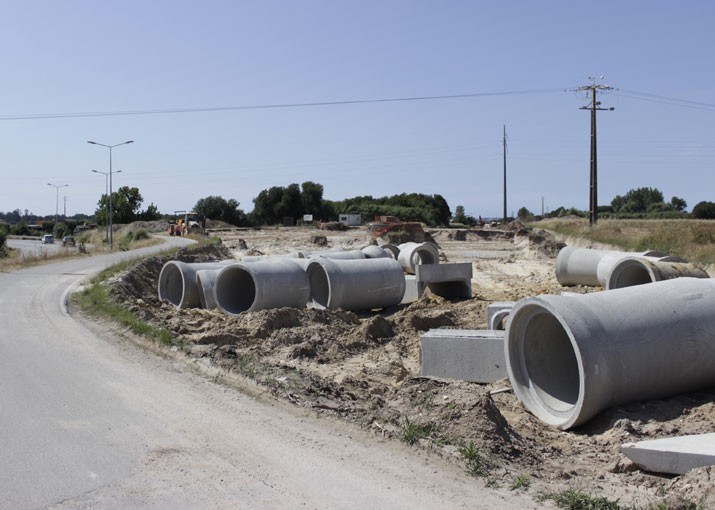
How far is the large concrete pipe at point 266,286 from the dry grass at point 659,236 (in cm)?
1482

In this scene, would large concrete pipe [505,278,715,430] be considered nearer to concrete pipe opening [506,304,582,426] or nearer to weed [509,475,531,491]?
concrete pipe opening [506,304,582,426]

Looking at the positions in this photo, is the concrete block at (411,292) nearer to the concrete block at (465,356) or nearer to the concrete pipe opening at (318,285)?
the concrete pipe opening at (318,285)

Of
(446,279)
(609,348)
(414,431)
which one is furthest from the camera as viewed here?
(446,279)

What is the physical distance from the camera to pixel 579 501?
5023 millimetres

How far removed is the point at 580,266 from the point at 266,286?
10.3m

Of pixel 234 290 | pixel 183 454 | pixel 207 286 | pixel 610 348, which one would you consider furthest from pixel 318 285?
pixel 183 454

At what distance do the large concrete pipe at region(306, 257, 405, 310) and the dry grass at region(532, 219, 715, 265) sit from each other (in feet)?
40.3

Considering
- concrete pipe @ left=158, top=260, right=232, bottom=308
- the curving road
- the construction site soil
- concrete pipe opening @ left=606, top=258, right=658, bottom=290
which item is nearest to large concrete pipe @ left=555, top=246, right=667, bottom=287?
concrete pipe opening @ left=606, top=258, right=658, bottom=290

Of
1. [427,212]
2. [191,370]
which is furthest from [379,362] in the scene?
[427,212]

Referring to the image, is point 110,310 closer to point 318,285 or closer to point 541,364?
point 318,285

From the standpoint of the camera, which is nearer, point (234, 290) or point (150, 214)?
point (234, 290)

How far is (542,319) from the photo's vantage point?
27.3 feet

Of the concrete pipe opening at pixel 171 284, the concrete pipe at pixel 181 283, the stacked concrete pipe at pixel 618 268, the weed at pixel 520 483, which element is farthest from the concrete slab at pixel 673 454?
the concrete pipe opening at pixel 171 284

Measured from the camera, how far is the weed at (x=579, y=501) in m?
4.93
